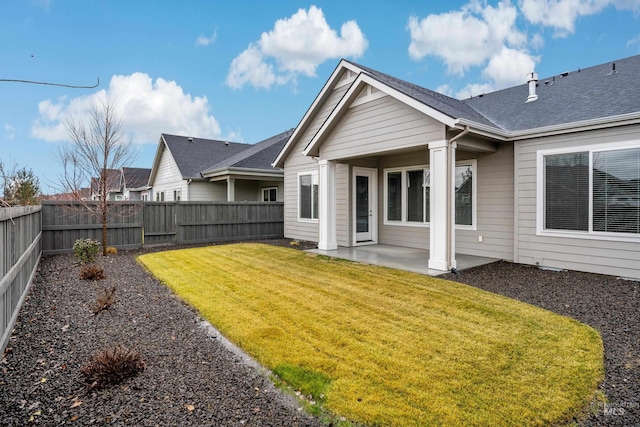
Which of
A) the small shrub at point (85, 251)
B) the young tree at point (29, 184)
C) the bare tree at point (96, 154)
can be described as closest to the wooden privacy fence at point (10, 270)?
the small shrub at point (85, 251)

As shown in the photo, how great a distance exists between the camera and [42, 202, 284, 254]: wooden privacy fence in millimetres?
9898

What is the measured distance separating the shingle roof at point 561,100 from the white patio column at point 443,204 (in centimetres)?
77

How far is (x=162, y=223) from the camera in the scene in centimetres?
1191

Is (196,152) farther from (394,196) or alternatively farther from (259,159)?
(394,196)

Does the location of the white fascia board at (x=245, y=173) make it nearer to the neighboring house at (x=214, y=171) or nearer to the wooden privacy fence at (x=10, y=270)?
the neighboring house at (x=214, y=171)

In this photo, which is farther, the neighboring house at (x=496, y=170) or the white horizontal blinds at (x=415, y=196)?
the white horizontal blinds at (x=415, y=196)

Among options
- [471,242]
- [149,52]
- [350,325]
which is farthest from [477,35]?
[350,325]

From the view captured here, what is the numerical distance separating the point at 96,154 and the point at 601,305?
39.4 ft

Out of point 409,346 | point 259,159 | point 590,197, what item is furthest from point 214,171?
point 409,346

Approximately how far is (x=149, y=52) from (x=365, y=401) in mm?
15980

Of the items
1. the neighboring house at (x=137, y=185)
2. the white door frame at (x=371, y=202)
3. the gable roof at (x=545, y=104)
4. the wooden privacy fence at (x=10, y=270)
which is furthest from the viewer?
the neighboring house at (x=137, y=185)

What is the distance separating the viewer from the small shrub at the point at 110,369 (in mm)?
2963

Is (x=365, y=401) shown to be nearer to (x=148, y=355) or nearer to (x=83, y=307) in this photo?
(x=148, y=355)

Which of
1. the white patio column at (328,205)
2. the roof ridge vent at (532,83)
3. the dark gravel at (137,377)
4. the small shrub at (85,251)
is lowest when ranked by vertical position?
the dark gravel at (137,377)
